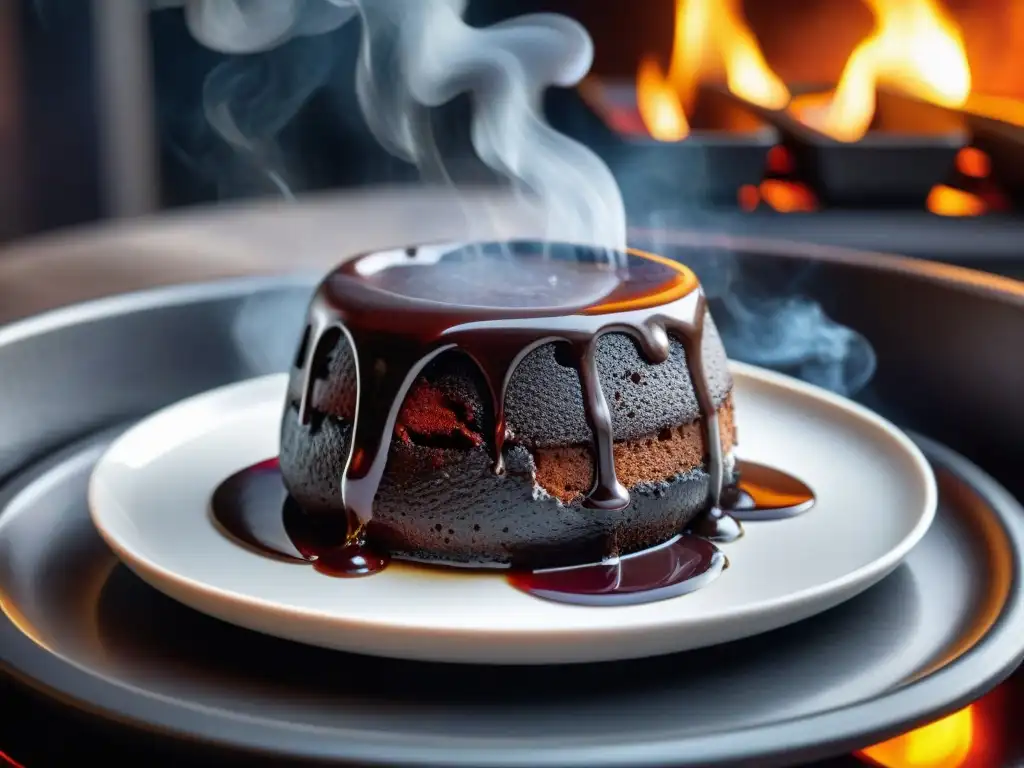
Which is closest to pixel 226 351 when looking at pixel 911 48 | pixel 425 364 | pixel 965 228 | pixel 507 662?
pixel 425 364

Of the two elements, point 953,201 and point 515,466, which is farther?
point 953,201

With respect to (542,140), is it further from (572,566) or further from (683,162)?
(683,162)

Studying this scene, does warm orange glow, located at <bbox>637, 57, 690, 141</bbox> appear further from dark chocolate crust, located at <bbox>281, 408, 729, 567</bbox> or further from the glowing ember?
dark chocolate crust, located at <bbox>281, 408, 729, 567</bbox>

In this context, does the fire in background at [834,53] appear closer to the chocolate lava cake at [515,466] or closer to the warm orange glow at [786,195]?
the warm orange glow at [786,195]

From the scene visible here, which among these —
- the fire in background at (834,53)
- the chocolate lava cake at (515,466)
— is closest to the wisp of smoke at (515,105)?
the chocolate lava cake at (515,466)

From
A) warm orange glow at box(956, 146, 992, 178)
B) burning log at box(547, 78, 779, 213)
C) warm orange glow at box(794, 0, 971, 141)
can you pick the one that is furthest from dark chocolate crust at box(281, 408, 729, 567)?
warm orange glow at box(794, 0, 971, 141)

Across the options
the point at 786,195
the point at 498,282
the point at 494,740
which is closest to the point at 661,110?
the point at 786,195
